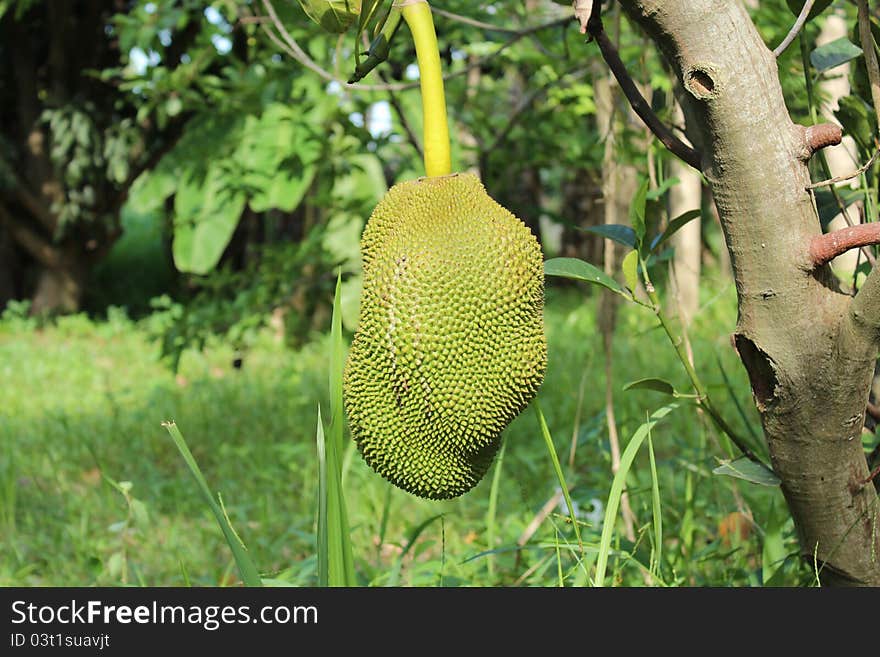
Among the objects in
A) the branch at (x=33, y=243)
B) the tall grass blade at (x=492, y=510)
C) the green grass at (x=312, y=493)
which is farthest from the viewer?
the branch at (x=33, y=243)

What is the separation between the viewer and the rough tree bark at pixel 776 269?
0.66 metres

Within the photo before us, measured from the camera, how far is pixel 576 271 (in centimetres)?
81

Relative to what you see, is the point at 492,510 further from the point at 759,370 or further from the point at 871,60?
the point at 871,60

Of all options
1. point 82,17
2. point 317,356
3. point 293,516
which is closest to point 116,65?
point 82,17

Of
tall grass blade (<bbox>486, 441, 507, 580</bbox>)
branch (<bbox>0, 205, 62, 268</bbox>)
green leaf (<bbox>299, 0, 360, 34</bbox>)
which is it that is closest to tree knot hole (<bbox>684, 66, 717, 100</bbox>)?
green leaf (<bbox>299, 0, 360, 34</bbox>)

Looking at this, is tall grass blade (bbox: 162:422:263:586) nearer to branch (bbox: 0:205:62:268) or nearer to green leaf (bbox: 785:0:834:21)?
green leaf (bbox: 785:0:834:21)

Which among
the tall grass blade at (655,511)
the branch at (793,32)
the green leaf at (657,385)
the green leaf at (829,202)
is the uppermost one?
the branch at (793,32)

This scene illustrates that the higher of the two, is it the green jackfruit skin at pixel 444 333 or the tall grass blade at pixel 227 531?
the green jackfruit skin at pixel 444 333

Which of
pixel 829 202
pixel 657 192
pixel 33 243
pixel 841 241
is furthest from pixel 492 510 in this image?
pixel 33 243

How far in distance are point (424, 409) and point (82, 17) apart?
5.47 m

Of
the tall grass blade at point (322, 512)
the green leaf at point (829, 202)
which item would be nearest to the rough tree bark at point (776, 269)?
the green leaf at point (829, 202)

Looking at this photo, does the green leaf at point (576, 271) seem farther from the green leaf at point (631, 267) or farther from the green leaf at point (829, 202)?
the green leaf at point (829, 202)

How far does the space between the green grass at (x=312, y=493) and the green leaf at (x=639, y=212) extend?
23cm
